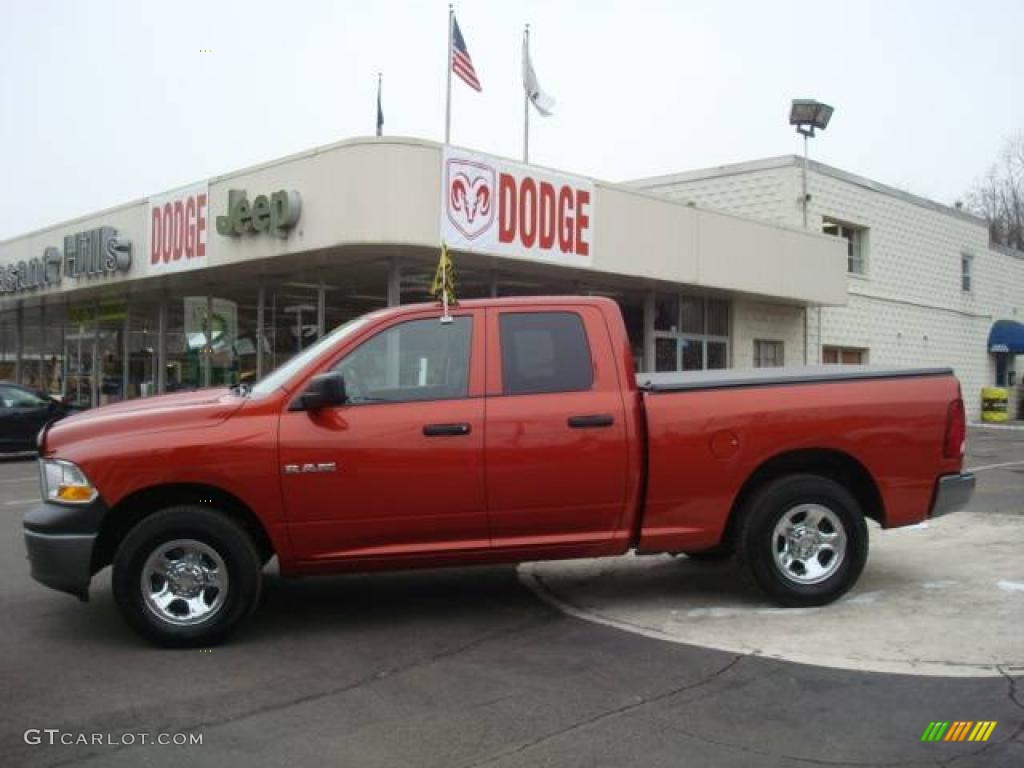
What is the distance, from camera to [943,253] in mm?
29578

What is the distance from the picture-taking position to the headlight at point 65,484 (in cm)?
538

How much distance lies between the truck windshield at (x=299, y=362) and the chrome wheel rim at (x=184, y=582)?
99 centimetres

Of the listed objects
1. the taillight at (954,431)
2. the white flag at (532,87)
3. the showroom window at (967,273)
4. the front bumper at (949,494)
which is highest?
the white flag at (532,87)

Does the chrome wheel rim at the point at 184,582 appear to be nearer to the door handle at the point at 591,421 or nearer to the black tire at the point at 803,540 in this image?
the door handle at the point at 591,421

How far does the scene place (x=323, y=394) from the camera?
18.0 feet

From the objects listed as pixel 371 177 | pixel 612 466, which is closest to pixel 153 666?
pixel 612 466

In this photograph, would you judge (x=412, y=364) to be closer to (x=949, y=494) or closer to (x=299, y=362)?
(x=299, y=362)

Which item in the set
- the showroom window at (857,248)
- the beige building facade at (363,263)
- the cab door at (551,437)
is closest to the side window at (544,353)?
the cab door at (551,437)

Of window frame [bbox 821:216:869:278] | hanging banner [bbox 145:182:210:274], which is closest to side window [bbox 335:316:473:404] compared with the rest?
hanging banner [bbox 145:182:210:274]

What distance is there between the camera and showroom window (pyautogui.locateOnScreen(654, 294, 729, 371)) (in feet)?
68.1

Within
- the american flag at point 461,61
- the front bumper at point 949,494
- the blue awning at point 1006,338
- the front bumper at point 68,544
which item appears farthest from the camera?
the blue awning at point 1006,338

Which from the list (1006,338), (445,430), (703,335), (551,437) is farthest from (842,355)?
(445,430)

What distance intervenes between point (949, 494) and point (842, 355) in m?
20.6

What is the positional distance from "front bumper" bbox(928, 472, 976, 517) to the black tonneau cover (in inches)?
28.0
